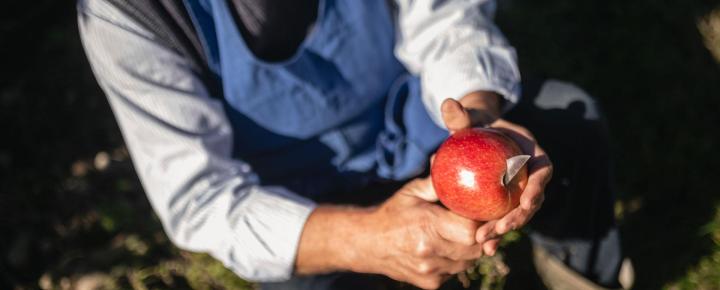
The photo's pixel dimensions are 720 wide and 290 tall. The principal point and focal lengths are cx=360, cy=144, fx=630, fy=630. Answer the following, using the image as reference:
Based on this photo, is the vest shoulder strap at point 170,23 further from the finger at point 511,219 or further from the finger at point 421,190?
the finger at point 511,219

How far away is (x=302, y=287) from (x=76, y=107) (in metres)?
1.90

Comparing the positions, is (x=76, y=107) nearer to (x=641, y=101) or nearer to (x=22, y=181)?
(x=22, y=181)

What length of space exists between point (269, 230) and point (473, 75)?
2.01ft

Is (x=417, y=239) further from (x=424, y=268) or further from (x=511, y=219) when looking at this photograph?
(x=511, y=219)

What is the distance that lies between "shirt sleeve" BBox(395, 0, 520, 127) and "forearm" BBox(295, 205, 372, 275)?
38 centimetres

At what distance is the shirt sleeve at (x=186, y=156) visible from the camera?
1.35 meters

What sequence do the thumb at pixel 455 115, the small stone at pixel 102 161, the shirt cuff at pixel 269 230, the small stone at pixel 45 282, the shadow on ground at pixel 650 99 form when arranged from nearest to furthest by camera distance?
1. the thumb at pixel 455 115
2. the shirt cuff at pixel 269 230
3. the shadow on ground at pixel 650 99
4. the small stone at pixel 45 282
5. the small stone at pixel 102 161

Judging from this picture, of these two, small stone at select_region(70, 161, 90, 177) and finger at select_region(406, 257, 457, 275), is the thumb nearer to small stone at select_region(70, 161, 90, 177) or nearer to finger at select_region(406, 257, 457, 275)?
finger at select_region(406, 257, 457, 275)

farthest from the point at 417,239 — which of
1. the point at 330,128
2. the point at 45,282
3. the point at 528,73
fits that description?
the point at 45,282

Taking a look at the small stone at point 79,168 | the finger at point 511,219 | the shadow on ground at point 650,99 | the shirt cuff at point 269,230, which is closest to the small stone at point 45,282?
the small stone at point 79,168

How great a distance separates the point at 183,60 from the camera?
1398 mm

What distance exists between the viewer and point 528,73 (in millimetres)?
2654

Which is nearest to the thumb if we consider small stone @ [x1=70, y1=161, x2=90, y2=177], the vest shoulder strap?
the vest shoulder strap

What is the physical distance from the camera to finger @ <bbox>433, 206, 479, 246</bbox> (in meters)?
1.28
